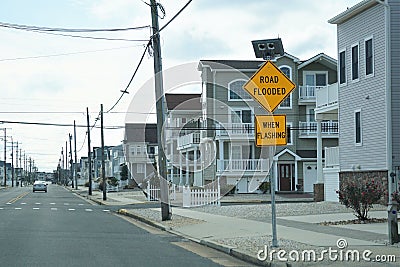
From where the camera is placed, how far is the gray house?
26.9 metres

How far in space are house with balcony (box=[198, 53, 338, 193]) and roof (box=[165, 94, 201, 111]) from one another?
9035 mm

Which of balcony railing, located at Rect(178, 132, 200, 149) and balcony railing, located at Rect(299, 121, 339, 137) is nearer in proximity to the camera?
balcony railing, located at Rect(299, 121, 339, 137)

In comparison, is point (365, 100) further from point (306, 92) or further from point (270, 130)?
point (306, 92)

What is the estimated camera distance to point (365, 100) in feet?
94.6

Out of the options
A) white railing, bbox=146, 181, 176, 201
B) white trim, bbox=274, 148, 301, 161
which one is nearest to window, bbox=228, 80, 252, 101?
white trim, bbox=274, 148, 301, 161

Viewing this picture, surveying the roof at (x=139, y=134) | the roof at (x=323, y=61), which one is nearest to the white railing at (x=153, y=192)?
the roof at (x=323, y=61)

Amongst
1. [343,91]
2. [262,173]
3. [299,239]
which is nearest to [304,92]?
[262,173]

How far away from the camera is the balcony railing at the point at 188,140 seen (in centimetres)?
5625

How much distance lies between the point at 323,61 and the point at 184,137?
15.6 meters

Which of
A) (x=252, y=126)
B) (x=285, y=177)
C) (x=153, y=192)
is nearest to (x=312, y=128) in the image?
(x=285, y=177)

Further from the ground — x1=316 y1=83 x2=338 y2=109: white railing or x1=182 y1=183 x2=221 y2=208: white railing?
x1=316 y1=83 x2=338 y2=109: white railing

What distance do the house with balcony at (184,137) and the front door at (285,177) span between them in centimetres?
707

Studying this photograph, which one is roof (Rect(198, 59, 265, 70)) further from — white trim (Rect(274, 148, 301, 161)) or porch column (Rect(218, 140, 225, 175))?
white trim (Rect(274, 148, 301, 161))

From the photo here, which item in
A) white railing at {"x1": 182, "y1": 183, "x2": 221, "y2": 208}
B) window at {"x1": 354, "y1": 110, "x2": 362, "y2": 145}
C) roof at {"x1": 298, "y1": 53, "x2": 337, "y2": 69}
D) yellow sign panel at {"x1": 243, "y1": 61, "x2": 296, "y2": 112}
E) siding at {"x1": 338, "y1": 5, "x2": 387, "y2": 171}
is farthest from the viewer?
roof at {"x1": 298, "y1": 53, "x2": 337, "y2": 69}
